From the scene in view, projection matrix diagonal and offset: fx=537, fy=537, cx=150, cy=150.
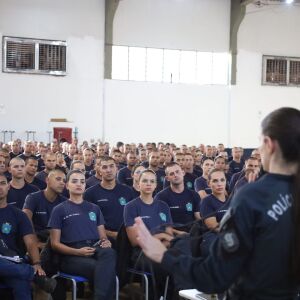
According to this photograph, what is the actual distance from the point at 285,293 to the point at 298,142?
0.47m

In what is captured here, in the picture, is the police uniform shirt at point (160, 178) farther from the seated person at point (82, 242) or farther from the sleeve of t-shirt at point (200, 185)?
the seated person at point (82, 242)

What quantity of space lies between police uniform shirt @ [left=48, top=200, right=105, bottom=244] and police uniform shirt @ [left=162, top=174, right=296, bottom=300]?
11.4ft

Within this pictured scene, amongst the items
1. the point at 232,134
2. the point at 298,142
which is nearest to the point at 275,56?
the point at 232,134

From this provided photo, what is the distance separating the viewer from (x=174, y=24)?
18.9 m

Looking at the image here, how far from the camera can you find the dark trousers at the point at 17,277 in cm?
436

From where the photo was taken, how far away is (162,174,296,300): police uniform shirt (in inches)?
62.6

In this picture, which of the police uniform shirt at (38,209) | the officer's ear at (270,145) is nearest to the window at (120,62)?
the police uniform shirt at (38,209)

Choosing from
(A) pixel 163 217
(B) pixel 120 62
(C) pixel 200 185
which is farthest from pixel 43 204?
(B) pixel 120 62

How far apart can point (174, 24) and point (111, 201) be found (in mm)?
13601

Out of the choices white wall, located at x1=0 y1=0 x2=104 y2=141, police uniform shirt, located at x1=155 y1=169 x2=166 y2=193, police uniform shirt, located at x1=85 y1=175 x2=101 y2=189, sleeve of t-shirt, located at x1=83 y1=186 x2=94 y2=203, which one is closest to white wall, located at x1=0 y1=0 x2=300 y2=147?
white wall, located at x1=0 y1=0 x2=104 y2=141

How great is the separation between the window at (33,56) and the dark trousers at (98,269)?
13.3 m

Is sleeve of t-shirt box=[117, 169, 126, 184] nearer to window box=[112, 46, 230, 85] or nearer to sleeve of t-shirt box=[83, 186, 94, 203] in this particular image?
sleeve of t-shirt box=[83, 186, 94, 203]

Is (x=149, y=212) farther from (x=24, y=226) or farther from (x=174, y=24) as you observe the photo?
(x=174, y=24)

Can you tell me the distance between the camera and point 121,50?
18219 mm
